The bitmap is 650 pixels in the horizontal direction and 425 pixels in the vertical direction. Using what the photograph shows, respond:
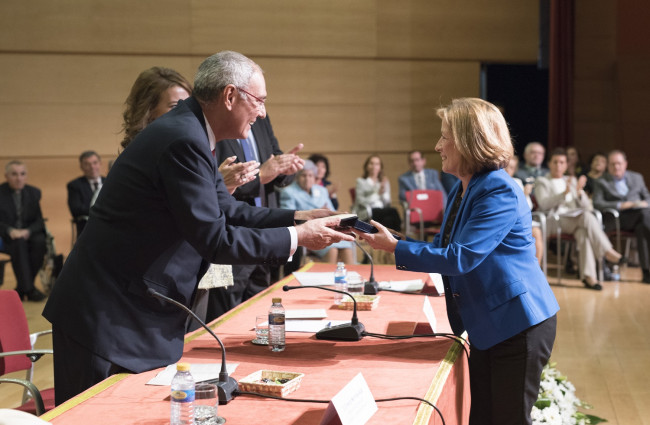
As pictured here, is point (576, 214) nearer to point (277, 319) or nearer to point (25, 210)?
point (25, 210)

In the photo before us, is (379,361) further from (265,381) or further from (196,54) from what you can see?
(196,54)

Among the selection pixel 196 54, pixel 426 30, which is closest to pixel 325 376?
pixel 196 54

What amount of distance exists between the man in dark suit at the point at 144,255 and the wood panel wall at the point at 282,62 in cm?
731

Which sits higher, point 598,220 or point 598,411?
point 598,220

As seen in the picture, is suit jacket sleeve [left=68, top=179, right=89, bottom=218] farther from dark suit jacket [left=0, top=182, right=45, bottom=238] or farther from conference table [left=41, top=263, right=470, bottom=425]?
conference table [left=41, top=263, right=470, bottom=425]

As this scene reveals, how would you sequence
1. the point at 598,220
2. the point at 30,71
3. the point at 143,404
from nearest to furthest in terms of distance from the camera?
the point at 143,404, the point at 598,220, the point at 30,71

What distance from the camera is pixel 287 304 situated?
9.71 ft

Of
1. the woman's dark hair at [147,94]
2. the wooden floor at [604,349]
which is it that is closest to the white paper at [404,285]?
the wooden floor at [604,349]

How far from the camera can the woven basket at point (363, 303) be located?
2830 millimetres

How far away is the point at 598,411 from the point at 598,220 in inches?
158

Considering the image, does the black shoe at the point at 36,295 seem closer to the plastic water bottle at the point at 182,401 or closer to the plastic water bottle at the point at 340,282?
the plastic water bottle at the point at 340,282

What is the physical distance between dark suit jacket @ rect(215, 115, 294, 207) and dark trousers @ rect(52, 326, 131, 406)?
1.38 meters

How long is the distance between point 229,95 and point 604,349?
3.79 meters

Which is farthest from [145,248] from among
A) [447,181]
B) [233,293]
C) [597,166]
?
[597,166]
